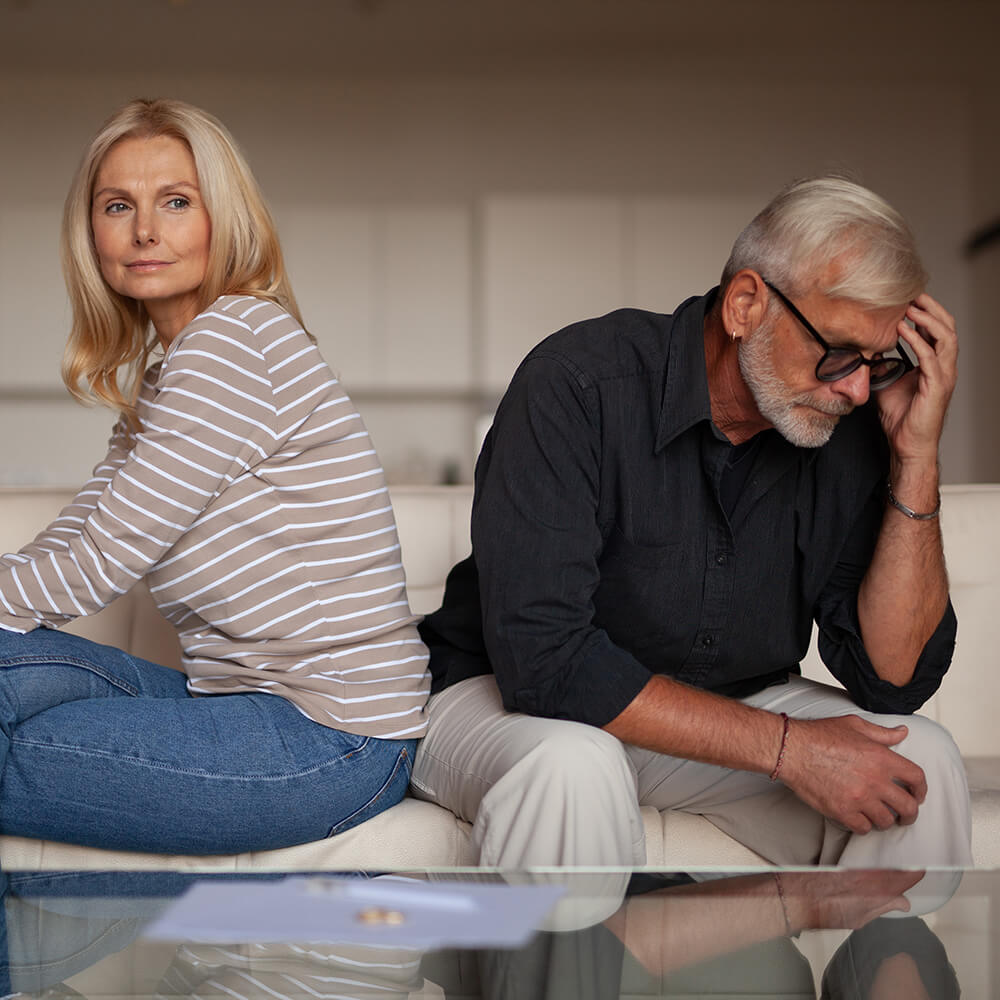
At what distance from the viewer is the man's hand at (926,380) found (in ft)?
5.21

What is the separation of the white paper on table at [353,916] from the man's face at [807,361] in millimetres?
911

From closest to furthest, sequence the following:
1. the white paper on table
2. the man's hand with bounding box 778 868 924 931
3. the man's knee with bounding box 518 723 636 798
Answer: the white paper on table → the man's hand with bounding box 778 868 924 931 → the man's knee with bounding box 518 723 636 798

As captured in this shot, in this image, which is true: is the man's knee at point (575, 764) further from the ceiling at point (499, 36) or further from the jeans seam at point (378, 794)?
the ceiling at point (499, 36)

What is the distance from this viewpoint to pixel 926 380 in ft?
5.25

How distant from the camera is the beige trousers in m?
1.36

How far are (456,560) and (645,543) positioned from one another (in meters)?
0.63

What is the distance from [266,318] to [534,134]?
13.4ft

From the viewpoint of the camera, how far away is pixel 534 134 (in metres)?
5.41

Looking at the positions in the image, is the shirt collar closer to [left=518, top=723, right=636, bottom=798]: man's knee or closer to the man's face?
the man's face

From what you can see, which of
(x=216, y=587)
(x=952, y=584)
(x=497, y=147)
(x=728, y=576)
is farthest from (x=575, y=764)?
(x=497, y=147)

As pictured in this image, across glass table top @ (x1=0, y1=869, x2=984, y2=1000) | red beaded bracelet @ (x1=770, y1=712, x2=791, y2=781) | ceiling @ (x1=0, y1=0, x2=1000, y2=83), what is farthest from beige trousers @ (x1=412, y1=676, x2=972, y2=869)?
ceiling @ (x1=0, y1=0, x2=1000, y2=83)

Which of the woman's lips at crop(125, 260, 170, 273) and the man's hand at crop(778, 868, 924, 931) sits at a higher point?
the woman's lips at crop(125, 260, 170, 273)

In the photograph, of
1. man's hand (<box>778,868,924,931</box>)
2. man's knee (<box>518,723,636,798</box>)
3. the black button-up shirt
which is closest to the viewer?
man's hand (<box>778,868,924,931</box>)

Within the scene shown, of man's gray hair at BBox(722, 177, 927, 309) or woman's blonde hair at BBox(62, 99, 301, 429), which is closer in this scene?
man's gray hair at BBox(722, 177, 927, 309)
